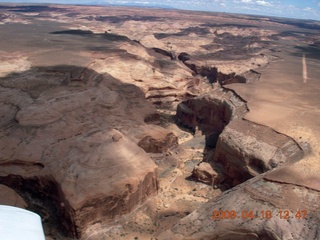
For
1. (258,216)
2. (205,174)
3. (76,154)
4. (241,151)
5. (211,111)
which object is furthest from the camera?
(211,111)

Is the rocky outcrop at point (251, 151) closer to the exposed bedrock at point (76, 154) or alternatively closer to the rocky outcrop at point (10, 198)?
the exposed bedrock at point (76, 154)

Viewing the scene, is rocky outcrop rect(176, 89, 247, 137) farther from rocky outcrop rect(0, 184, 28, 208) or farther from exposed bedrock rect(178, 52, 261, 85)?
rocky outcrop rect(0, 184, 28, 208)

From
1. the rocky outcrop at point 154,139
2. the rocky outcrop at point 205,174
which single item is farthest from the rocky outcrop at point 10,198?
the rocky outcrop at point 205,174

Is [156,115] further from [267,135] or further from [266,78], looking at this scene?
[266,78]

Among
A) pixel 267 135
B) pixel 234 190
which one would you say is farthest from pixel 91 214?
pixel 267 135

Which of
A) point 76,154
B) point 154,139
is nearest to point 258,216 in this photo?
point 76,154
